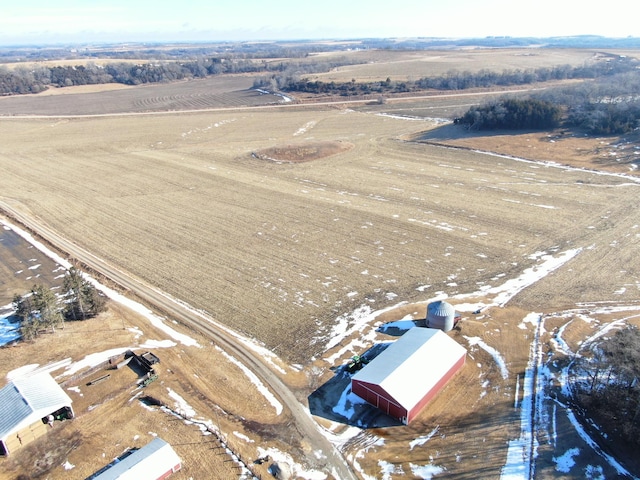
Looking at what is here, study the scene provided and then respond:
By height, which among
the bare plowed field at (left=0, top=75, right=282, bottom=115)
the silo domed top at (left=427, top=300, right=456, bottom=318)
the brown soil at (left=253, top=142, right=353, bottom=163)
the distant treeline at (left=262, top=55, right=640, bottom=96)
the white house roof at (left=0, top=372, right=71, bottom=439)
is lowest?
the white house roof at (left=0, top=372, right=71, bottom=439)

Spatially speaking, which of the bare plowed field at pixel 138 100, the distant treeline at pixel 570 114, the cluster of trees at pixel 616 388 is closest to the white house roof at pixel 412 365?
the cluster of trees at pixel 616 388

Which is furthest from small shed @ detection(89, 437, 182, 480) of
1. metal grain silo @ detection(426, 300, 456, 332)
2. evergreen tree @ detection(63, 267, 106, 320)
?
metal grain silo @ detection(426, 300, 456, 332)

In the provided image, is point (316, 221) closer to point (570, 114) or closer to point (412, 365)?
point (412, 365)

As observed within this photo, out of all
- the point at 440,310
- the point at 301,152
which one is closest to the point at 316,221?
the point at 440,310

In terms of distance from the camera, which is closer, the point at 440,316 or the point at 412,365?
the point at 412,365

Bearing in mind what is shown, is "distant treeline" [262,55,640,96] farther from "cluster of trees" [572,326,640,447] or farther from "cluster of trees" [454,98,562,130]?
"cluster of trees" [572,326,640,447]

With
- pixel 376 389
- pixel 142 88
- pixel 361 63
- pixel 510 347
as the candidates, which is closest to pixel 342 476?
pixel 376 389
